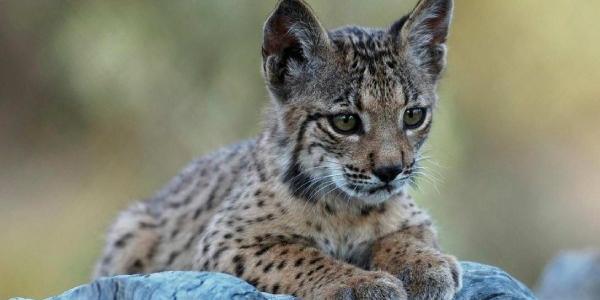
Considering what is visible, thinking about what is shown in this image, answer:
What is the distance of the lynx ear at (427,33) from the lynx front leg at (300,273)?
151 centimetres

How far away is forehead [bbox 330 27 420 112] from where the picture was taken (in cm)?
735

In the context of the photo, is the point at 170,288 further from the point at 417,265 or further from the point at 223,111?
the point at 223,111

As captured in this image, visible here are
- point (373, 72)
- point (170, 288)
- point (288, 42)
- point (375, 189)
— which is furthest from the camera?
point (288, 42)

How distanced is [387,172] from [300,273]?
78 cm

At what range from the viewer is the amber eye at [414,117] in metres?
7.48

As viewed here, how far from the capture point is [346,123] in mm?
7348

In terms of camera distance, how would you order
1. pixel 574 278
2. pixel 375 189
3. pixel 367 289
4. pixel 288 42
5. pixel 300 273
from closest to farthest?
pixel 367 289 → pixel 300 273 → pixel 375 189 → pixel 288 42 → pixel 574 278

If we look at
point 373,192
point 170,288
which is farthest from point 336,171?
point 170,288

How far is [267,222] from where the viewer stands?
7.64m

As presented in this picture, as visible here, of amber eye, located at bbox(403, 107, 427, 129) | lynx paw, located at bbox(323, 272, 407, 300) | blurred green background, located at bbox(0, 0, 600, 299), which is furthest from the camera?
blurred green background, located at bbox(0, 0, 600, 299)

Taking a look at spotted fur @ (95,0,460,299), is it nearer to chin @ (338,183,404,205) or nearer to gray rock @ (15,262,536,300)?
chin @ (338,183,404,205)

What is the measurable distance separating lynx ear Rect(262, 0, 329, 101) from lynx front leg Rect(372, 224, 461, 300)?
1.19m

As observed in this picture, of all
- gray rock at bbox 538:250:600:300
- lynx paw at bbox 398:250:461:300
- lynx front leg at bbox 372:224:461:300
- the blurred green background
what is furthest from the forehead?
the blurred green background

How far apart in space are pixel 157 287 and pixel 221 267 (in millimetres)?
1245
